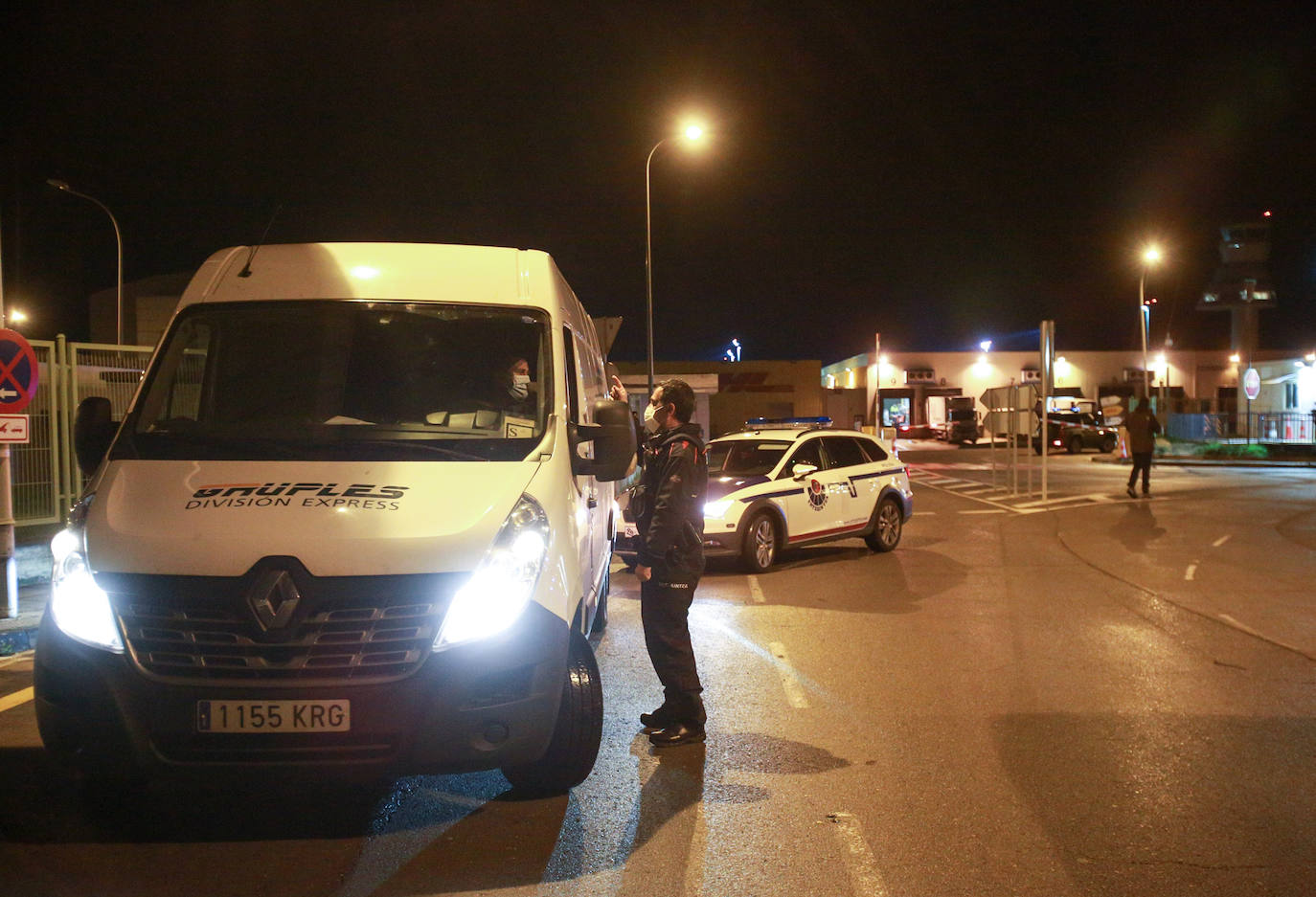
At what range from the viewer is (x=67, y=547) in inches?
173

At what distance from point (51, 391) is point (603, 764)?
883 centimetres

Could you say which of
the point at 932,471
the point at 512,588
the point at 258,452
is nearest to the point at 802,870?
the point at 512,588

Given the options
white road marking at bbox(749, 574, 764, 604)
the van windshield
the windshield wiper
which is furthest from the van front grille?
white road marking at bbox(749, 574, 764, 604)

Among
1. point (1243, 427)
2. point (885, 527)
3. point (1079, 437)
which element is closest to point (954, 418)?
point (1079, 437)

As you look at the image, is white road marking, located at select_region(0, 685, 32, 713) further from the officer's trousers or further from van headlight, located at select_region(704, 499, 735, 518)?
van headlight, located at select_region(704, 499, 735, 518)

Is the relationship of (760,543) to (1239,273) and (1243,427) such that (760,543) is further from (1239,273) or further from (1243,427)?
(1239,273)

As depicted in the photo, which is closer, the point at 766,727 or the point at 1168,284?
the point at 766,727

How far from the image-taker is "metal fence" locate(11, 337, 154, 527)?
37.3 ft

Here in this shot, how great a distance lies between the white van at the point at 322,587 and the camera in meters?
4.07

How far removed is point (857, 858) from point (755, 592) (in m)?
6.80

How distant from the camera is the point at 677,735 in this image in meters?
5.68

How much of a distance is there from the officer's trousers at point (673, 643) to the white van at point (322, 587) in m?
0.70

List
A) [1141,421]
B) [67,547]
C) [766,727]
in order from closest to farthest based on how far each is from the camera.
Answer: [67,547]
[766,727]
[1141,421]

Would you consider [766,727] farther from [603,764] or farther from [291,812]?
[291,812]
